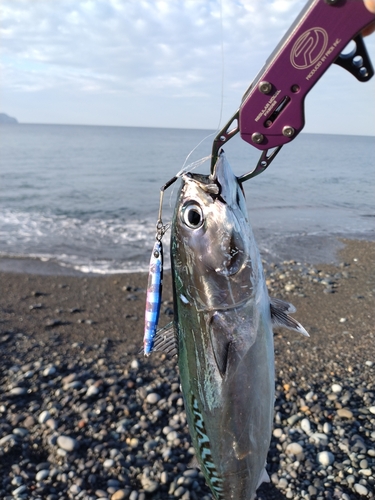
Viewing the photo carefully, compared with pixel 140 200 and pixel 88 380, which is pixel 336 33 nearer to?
pixel 88 380

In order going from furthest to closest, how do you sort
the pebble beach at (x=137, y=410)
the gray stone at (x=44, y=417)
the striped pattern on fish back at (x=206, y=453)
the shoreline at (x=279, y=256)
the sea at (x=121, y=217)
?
the sea at (x=121, y=217)
the shoreline at (x=279, y=256)
the gray stone at (x=44, y=417)
the pebble beach at (x=137, y=410)
the striped pattern on fish back at (x=206, y=453)

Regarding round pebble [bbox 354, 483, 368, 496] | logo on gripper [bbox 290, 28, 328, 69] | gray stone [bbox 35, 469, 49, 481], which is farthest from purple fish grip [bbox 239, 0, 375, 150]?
gray stone [bbox 35, 469, 49, 481]

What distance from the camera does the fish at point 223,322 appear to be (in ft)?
6.86

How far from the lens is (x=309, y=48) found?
183cm

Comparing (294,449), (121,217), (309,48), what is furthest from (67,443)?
(121,217)

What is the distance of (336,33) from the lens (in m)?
1.78

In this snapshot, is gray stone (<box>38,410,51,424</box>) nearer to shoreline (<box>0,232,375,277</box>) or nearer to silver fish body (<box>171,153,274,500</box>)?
silver fish body (<box>171,153,274,500</box>)

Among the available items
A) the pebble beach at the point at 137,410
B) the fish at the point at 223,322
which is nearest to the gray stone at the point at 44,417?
the pebble beach at the point at 137,410

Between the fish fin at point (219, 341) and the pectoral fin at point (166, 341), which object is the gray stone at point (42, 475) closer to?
the pectoral fin at point (166, 341)

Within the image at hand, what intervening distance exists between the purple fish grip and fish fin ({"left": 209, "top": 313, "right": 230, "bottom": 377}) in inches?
37.9

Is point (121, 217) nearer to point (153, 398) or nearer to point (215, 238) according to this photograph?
point (153, 398)

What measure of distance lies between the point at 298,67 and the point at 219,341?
1.41m

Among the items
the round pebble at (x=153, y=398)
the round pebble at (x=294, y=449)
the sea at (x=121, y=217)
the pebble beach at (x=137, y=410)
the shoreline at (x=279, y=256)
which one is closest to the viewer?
the pebble beach at (x=137, y=410)

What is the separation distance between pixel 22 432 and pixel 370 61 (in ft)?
17.0
